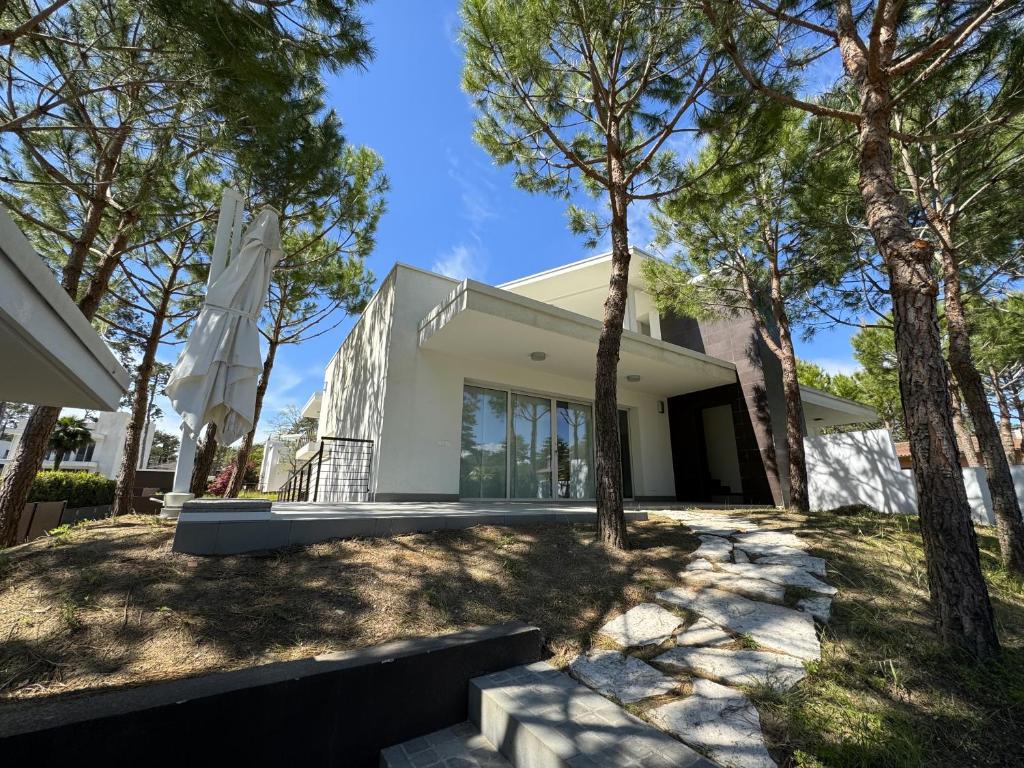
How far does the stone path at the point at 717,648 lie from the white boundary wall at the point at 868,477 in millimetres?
3867

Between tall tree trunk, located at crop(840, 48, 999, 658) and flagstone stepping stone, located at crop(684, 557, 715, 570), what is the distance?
1.41m

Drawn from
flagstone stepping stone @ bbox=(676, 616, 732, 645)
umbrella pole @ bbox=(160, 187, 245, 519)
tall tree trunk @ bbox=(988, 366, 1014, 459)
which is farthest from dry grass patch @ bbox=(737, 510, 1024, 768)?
tall tree trunk @ bbox=(988, 366, 1014, 459)

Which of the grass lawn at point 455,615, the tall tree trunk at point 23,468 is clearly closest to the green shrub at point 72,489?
the tall tree trunk at point 23,468

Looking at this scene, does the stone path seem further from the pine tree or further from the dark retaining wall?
the pine tree

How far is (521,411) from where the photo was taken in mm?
8117

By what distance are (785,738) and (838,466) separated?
6.63 meters

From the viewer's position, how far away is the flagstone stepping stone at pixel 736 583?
3.02 meters

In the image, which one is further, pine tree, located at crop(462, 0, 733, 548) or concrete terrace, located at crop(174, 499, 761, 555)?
pine tree, located at crop(462, 0, 733, 548)

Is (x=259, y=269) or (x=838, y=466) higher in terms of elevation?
(x=259, y=269)

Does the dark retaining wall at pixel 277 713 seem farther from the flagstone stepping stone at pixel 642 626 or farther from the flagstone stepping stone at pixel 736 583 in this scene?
the flagstone stepping stone at pixel 736 583

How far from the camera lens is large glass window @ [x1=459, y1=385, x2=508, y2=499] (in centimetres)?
731

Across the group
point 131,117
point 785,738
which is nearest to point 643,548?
point 785,738

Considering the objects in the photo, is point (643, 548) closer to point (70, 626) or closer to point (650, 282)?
point (70, 626)

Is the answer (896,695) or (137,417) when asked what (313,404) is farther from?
(896,695)
